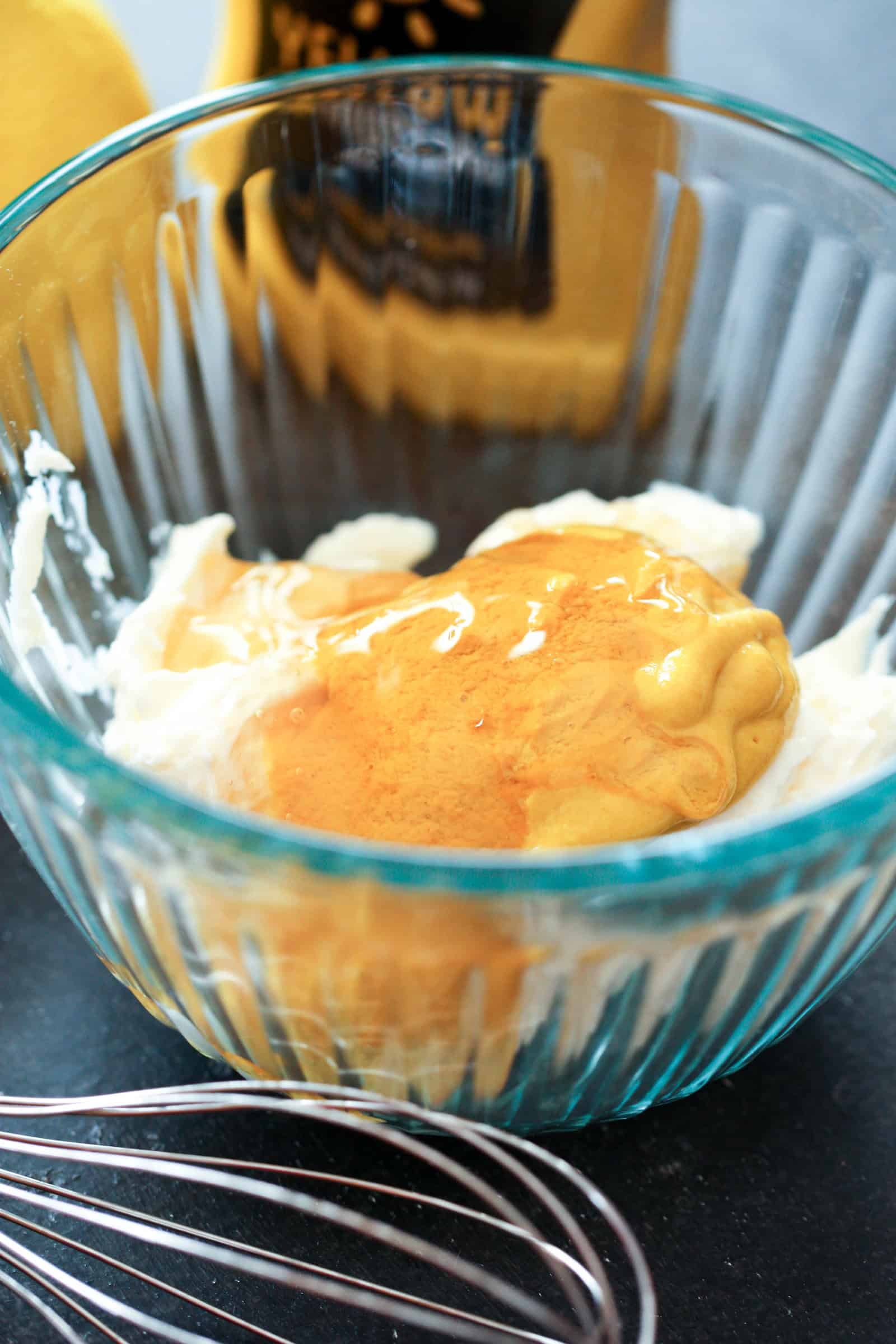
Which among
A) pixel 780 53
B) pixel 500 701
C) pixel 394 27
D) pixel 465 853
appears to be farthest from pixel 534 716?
pixel 780 53

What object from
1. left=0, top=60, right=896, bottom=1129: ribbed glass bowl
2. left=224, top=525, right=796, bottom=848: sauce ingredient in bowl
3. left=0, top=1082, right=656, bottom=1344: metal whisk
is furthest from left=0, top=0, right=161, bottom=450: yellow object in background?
left=0, top=1082, right=656, bottom=1344: metal whisk

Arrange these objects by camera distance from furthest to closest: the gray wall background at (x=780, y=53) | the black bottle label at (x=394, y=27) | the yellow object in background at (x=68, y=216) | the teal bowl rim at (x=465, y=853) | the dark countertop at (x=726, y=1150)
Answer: the gray wall background at (x=780, y=53) → the black bottle label at (x=394, y=27) → the yellow object in background at (x=68, y=216) → the dark countertop at (x=726, y=1150) → the teal bowl rim at (x=465, y=853)

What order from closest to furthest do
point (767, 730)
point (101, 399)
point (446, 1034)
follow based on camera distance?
point (446, 1034), point (767, 730), point (101, 399)

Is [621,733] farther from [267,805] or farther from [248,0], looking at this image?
[248,0]

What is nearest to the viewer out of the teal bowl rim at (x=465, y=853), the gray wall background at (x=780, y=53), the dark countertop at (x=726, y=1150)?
the teal bowl rim at (x=465, y=853)

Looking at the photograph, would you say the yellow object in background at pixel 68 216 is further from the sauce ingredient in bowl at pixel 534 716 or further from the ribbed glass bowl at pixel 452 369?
the sauce ingredient in bowl at pixel 534 716

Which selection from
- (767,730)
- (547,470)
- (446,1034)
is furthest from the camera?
(547,470)

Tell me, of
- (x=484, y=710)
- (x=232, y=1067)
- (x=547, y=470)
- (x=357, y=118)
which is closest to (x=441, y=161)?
(x=357, y=118)

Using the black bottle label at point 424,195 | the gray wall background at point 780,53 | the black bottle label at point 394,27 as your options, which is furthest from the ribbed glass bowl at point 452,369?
the gray wall background at point 780,53

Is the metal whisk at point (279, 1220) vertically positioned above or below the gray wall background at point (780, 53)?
below
